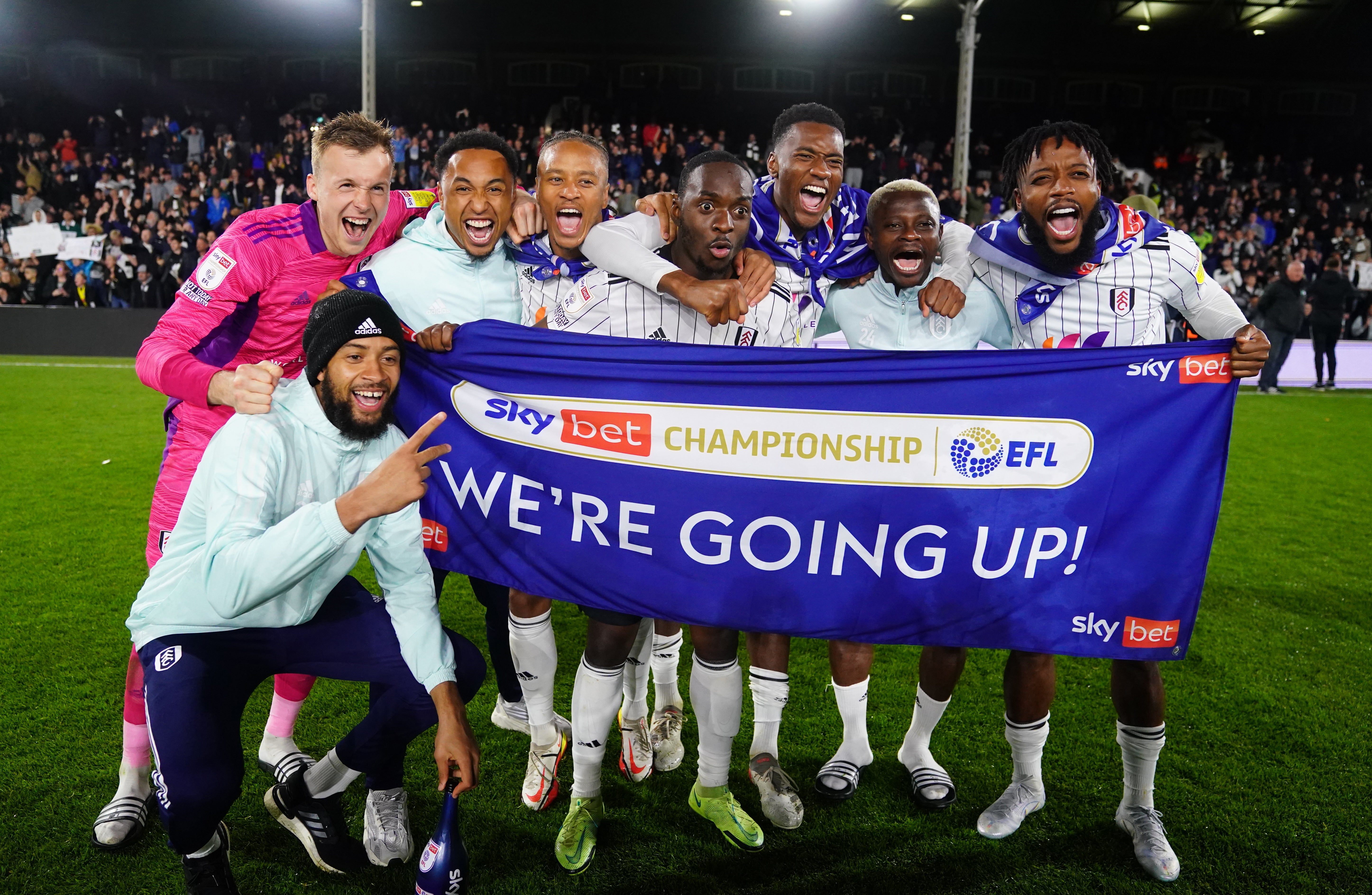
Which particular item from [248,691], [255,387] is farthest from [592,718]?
[255,387]

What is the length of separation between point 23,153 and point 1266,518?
2416 centimetres

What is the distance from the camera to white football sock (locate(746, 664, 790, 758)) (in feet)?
10.0

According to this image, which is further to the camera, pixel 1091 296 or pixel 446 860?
pixel 1091 296

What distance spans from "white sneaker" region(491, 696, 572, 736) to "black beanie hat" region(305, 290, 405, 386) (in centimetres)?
163

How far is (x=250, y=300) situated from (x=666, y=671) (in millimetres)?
1998

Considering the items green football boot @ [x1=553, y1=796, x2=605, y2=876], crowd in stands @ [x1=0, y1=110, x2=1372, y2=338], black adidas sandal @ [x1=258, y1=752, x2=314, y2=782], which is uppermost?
crowd in stands @ [x1=0, y1=110, x2=1372, y2=338]

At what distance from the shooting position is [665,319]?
3.02 metres

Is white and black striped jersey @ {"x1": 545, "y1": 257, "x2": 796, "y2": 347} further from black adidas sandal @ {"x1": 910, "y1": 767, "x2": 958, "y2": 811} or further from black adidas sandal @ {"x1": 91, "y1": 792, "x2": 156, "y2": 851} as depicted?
black adidas sandal @ {"x1": 91, "y1": 792, "x2": 156, "y2": 851}

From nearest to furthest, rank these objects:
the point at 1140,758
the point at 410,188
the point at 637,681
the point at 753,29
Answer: the point at 1140,758 < the point at 637,681 < the point at 410,188 < the point at 753,29

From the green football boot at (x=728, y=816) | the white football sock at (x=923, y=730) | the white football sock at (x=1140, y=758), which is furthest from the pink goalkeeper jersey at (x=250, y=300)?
the white football sock at (x=1140, y=758)

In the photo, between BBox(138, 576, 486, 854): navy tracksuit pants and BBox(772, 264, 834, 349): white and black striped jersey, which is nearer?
BBox(138, 576, 486, 854): navy tracksuit pants

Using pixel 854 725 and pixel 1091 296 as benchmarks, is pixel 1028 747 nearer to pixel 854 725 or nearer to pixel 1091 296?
pixel 854 725

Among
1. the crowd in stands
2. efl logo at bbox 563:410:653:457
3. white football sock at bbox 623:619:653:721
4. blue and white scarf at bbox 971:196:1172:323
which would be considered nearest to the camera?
Result: efl logo at bbox 563:410:653:457

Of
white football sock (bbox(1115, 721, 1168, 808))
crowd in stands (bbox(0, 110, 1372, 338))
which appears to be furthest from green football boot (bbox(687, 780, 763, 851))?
crowd in stands (bbox(0, 110, 1372, 338))
